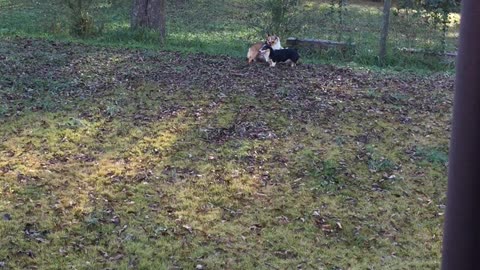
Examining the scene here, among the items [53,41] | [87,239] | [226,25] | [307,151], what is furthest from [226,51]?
[87,239]

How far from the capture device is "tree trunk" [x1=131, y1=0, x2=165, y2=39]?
10984 millimetres

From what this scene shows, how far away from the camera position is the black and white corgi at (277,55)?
884 centimetres

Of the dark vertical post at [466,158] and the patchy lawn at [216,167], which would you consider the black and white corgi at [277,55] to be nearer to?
the patchy lawn at [216,167]

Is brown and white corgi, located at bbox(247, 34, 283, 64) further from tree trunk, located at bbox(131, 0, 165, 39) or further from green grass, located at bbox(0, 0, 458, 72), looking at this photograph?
tree trunk, located at bbox(131, 0, 165, 39)

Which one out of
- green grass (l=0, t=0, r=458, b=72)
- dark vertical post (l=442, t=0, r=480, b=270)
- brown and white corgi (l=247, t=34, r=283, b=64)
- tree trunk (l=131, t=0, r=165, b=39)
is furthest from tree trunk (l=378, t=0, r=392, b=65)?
dark vertical post (l=442, t=0, r=480, b=270)

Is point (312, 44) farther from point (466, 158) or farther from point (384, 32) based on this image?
point (466, 158)

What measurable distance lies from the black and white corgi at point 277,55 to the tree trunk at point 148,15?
275cm

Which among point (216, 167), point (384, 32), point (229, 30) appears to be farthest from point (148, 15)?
point (216, 167)

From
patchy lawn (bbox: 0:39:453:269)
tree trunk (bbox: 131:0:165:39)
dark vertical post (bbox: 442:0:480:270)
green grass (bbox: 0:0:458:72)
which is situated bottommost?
patchy lawn (bbox: 0:39:453:269)

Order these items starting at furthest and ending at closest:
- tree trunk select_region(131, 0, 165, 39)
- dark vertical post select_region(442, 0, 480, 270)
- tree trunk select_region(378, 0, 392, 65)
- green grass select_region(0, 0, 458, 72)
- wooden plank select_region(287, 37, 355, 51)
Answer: tree trunk select_region(131, 0, 165, 39)
wooden plank select_region(287, 37, 355, 51)
green grass select_region(0, 0, 458, 72)
tree trunk select_region(378, 0, 392, 65)
dark vertical post select_region(442, 0, 480, 270)

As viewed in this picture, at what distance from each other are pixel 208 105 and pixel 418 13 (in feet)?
16.4

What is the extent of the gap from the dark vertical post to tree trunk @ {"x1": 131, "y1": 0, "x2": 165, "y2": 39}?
970cm

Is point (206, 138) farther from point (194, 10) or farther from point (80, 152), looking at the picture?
point (194, 10)

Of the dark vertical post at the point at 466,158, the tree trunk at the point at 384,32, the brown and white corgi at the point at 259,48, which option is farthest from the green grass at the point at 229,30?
the dark vertical post at the point at 466,158
